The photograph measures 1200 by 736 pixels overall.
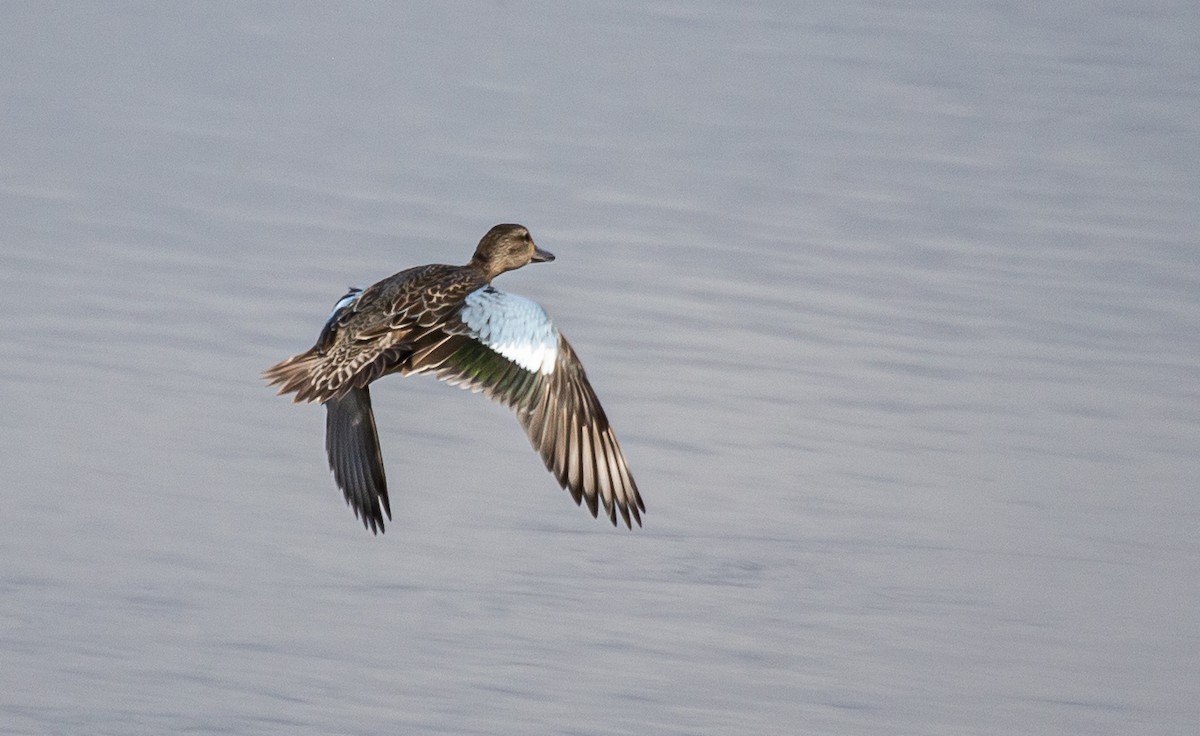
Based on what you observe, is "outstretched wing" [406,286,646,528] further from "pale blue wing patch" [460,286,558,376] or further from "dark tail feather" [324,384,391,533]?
"dark tail feather" [324,384,391,533]

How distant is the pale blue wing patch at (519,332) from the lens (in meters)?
7.27

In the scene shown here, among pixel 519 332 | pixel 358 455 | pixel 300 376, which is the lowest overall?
pixel 358 455

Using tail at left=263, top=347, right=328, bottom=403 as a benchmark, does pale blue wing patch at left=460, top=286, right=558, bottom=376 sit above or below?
above

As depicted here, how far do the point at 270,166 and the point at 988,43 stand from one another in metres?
5.15

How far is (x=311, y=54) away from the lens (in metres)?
12.8

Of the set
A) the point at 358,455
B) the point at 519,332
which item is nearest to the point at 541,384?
the point at 519,332

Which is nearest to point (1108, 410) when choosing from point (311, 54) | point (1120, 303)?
point (1120, 303)

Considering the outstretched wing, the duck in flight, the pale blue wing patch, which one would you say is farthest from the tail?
the pale blue wing patch

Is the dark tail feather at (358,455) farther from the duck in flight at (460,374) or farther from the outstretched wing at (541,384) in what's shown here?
the outstretched wing at (541,384)

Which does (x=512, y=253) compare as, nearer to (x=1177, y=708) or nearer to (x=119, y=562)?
(x=119, y=562)

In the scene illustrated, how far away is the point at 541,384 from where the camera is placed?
7293 millimetres

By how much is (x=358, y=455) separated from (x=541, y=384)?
0.59 meters

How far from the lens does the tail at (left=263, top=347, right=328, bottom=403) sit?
23.2 feet

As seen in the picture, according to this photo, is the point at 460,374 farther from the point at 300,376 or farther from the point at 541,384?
the point at 300,376
